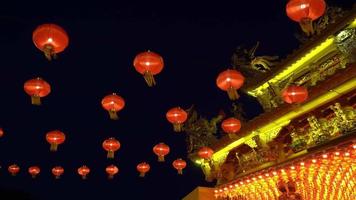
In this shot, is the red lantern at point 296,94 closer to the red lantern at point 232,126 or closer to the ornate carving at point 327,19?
the ornate carving at point 327,19

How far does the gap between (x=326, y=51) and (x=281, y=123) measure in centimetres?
191

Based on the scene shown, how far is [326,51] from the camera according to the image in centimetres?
816

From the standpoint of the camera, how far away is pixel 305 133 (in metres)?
7.78

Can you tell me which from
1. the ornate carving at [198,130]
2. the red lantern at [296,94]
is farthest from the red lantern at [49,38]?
the ornate carving at [198,130]

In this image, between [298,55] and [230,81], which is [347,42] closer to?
[298,55]

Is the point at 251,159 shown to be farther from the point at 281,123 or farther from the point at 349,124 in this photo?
the point at 349,124

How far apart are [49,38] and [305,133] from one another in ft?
17.7

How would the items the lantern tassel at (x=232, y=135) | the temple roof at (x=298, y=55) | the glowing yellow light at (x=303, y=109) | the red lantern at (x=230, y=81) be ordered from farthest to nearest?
the lantern tassel at (x=232, y=135)
the red lantern at (x=230, y=81)
the temple roof at (x=298, y=55)
the glowing yellow light at (x=303, y=109)

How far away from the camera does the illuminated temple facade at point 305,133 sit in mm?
6500

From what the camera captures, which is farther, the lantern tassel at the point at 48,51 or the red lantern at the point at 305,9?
the lantern tassel at the point at 48,51

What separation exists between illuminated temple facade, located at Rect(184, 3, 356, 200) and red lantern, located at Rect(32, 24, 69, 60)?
457 cm

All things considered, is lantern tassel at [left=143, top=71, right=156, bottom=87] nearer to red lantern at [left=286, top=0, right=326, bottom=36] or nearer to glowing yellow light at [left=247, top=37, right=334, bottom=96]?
red lantern at [left=286, top=0, right=326, bottom=36]

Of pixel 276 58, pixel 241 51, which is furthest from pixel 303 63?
pixel 241 51

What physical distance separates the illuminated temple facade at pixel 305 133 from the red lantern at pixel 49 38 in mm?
4571
